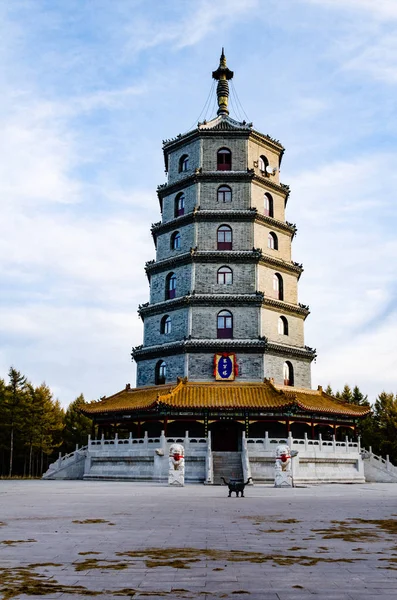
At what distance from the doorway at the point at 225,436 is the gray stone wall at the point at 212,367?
114 inches

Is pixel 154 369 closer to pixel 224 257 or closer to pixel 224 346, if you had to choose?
pixel 224 346

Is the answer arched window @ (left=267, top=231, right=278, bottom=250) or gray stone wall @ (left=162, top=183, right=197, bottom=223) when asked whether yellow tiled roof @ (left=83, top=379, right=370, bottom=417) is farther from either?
gray stone wall @ (left=162, top=183, right=197, bottom=223)

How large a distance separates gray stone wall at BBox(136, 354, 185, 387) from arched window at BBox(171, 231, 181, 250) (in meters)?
8.03

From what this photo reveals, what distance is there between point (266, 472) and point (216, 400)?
5372 mm

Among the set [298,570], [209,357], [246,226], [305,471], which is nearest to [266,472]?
[305,471]

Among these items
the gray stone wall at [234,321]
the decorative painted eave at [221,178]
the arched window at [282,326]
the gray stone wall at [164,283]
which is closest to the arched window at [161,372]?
the gray stone wall at [234,321]

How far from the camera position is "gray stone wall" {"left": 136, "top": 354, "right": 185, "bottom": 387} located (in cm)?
3894

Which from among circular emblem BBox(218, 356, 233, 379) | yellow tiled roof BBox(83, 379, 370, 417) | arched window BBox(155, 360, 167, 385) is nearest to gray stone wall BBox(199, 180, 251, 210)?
circular emblem BBox(218, 356, 233, 379)

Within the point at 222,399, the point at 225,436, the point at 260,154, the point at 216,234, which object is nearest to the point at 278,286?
the point at 216,234

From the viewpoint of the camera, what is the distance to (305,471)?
3378 cm

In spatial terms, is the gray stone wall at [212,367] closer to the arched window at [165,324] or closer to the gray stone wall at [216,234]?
the arched window at [165,324]

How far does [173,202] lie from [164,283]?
6.21m

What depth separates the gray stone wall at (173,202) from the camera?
4241 cm

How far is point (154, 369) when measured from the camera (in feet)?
134
